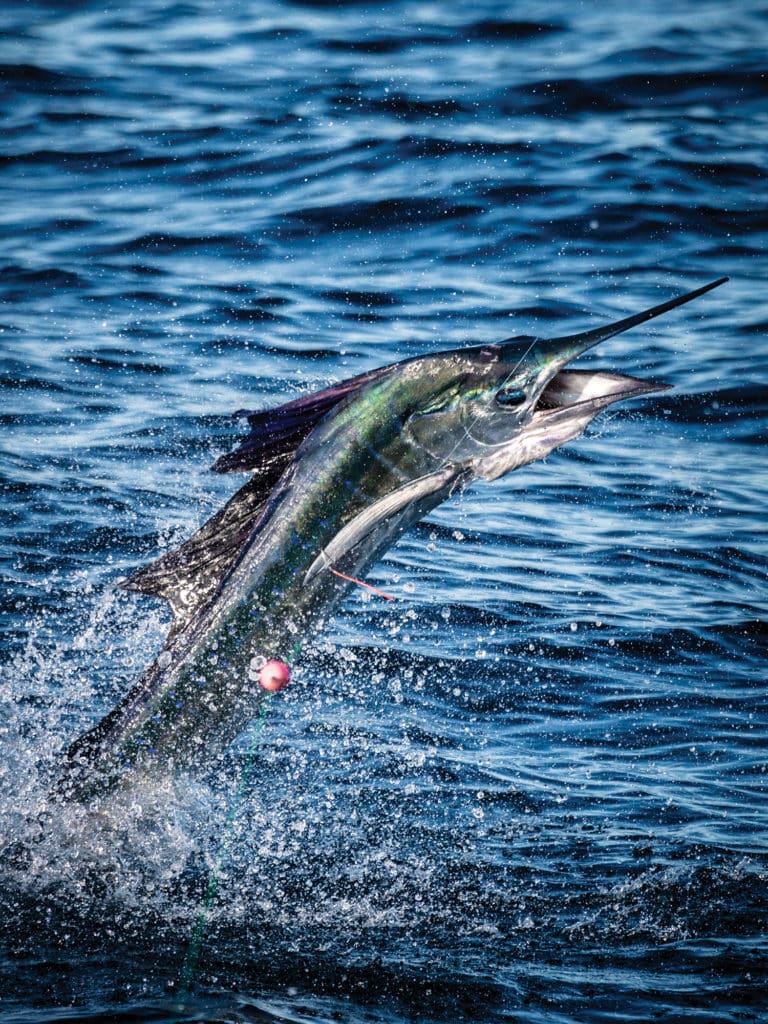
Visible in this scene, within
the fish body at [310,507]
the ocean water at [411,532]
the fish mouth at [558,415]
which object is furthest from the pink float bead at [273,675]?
the fish mouth at [558,415]

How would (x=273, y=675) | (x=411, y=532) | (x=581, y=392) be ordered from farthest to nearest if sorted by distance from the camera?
(x=411, y=532) < (x=581, y=392) < (x=273, y=675)

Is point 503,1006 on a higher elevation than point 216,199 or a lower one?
lower

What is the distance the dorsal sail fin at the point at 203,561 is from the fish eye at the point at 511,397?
87 centimetres

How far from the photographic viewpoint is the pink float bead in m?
4.42

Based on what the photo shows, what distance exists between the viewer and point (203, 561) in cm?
465

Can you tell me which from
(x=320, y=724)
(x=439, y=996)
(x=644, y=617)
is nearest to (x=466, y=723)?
(x=320, y=724)

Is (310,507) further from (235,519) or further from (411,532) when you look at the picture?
(411,532)

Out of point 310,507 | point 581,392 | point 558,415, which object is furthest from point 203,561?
point 581,392

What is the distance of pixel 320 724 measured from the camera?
6.07 m

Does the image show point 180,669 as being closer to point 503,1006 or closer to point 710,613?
point 503,1006

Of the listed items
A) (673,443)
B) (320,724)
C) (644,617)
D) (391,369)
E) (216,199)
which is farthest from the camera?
(216,199)

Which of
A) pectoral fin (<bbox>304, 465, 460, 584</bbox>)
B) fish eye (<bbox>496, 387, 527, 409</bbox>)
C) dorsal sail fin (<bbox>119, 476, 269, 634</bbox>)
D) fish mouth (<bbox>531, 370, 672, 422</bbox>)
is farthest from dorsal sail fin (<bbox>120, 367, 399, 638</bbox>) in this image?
fish mouth (<bbox>531, 370, 672, 422</bbox>)

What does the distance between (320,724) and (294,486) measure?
72.4 inches

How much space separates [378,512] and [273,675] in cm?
64
